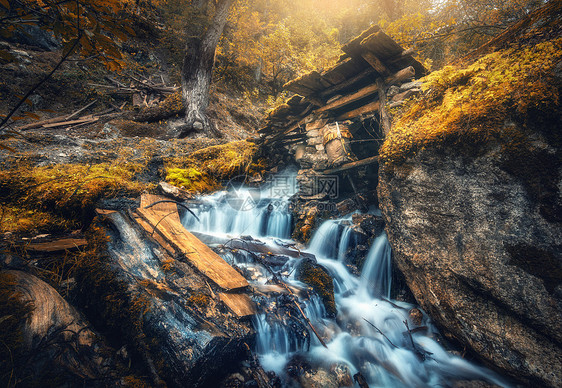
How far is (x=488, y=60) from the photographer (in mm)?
3254

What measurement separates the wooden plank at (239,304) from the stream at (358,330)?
0.20m

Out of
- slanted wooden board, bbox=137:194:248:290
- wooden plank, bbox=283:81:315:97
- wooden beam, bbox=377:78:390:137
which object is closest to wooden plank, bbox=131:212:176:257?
slanted wooden board, bbox=137:194:248:290

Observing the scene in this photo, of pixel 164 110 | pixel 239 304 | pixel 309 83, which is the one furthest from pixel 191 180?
pixel 239 304

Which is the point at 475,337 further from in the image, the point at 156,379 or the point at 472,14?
the point at 472,14

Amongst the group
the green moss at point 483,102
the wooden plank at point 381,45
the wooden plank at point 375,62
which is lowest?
the green moss at point 483,102

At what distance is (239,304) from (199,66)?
11.1 metres

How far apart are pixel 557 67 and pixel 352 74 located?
393cm

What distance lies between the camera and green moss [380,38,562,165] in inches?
102

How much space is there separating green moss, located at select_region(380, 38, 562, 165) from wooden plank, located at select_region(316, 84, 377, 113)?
1.98 m

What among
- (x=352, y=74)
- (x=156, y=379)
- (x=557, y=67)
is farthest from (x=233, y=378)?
(x=352, y=74)

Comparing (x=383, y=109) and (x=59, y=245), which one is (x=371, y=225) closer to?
(x=383, y=109)

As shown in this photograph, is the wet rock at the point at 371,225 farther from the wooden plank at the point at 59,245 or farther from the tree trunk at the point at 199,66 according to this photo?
the tree trunk at the point at 199,66

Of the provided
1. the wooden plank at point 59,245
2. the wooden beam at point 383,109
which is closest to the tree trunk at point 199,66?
the wooden plank at point 59,245

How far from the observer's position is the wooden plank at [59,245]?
262 cm
